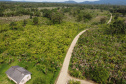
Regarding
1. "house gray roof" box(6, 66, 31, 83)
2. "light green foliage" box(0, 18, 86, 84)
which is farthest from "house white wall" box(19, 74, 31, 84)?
"light green foliage" box(0, 18, 86, 84)

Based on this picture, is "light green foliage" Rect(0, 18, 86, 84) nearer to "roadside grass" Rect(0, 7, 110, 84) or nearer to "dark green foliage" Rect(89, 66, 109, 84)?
"roadside grass" Rect(0, 7, 110, 84)

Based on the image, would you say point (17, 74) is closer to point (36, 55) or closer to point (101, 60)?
point (36, 55)

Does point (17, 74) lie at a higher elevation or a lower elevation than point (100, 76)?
lower

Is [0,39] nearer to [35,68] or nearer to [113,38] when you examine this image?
[35,68]

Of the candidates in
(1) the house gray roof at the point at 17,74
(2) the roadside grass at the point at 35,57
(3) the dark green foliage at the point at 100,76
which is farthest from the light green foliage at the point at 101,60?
(1) the house gray roof at the point at 17,74

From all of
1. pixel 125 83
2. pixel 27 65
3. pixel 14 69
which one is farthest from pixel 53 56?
pixel 125 83

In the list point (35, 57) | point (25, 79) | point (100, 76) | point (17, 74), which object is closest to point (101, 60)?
point (100, 76)

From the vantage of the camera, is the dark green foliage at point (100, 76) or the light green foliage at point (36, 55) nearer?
the dark green foliage at point (100, 76)

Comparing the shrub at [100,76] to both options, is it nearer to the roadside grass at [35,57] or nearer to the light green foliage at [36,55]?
the roadside grass at [35,57]

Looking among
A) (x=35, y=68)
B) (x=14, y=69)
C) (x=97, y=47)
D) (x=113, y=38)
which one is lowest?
(x=35, y=68)
